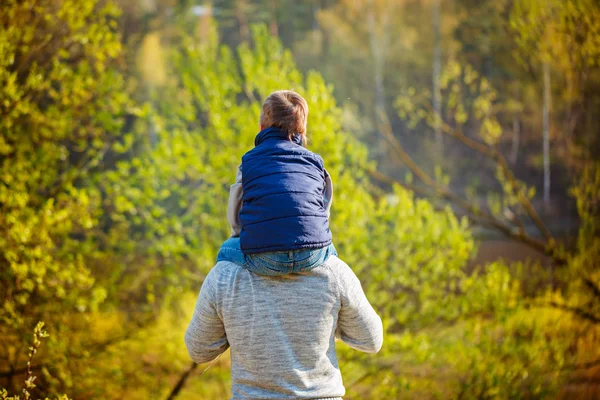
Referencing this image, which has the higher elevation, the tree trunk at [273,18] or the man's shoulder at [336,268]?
the tree trunk at [273,18]

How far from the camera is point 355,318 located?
40.6 inches

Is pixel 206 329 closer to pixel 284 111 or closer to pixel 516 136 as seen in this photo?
pixel 284 111

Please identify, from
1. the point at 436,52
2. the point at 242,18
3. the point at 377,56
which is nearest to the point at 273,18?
the point at 242,18

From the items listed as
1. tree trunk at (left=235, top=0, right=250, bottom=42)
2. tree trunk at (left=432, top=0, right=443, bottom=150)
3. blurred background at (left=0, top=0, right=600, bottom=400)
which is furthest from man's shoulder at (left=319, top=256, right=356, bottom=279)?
tree trunk at (left=432, top=0, right=443, bottom=150)

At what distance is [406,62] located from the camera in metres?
7.32

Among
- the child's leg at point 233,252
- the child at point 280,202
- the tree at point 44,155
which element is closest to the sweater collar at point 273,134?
the child at point 280,202

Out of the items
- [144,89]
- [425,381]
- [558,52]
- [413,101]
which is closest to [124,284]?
[425,381]

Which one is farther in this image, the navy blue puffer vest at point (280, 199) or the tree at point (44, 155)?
the tree at point (44, 155)

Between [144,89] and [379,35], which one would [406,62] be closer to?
[379,35]

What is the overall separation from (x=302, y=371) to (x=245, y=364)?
10 centimetres

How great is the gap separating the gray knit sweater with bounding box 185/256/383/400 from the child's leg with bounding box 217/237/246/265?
11 millimetres

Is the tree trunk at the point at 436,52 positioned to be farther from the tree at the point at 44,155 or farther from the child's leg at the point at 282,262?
the child's leg at the point at 282,262

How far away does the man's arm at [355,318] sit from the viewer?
Answer: 1.01 m

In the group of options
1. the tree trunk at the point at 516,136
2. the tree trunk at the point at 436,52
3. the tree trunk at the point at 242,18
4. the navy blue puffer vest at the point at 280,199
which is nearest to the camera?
the navy blue puffer vest at the point at 280,199
